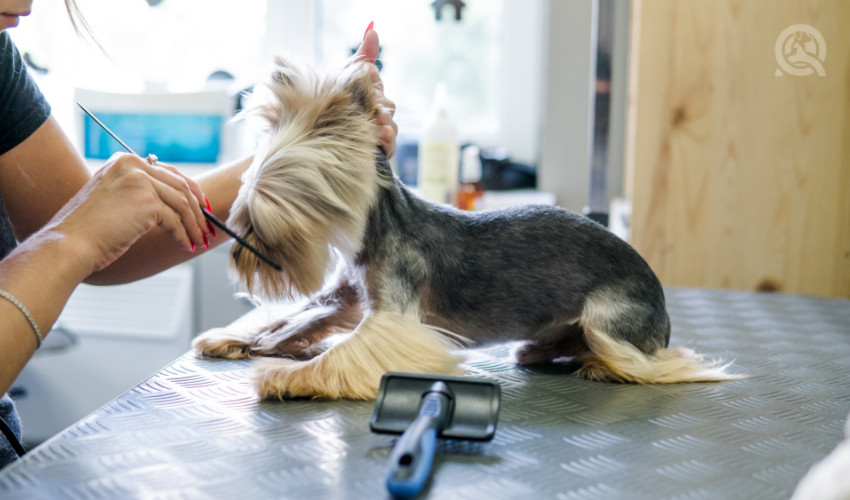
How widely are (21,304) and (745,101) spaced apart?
165 centimetres

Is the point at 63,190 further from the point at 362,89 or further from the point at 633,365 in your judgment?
the point at 633,365

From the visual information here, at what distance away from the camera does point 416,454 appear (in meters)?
0.70

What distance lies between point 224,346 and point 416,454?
0.58 metres

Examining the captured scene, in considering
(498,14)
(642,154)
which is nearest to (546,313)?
(642,154)

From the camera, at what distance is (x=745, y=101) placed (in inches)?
73.3

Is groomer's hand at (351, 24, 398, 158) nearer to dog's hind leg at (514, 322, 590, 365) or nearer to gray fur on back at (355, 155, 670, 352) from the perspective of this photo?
gray fur on back at (355, 155, 670, 352)

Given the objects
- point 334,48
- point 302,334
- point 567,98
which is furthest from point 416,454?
point 334,48

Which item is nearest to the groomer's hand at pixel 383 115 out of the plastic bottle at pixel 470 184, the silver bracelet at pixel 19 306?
the silver bracelet at pixel 19 306

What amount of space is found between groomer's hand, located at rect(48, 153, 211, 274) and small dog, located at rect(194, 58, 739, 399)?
8 centimetres

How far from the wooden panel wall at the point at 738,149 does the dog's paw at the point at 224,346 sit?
44.8 inches

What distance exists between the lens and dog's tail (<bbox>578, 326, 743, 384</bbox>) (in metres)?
1.06

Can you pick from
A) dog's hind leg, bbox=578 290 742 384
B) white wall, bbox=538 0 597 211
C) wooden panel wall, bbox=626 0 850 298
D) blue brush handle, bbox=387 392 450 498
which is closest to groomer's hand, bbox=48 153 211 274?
blue brush handle, bbox=387 392 450 498

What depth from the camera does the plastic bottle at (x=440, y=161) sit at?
7.33 feet

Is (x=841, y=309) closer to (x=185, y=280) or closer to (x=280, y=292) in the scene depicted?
(x=280, y=292)
